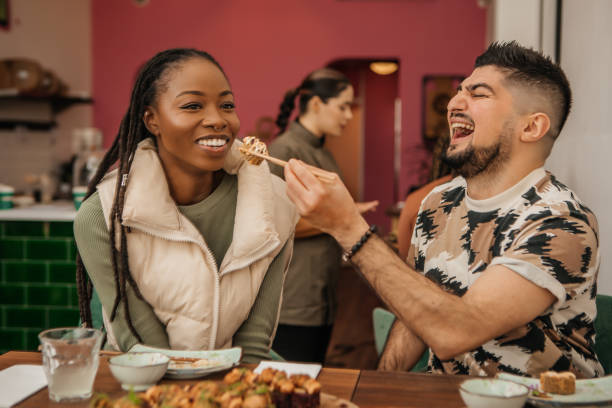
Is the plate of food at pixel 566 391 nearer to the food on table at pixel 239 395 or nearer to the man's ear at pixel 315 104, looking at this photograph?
the food on table at pixel 239 395

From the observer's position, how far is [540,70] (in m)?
1.53

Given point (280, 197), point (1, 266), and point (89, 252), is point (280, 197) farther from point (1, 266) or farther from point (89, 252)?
point (1, 266)

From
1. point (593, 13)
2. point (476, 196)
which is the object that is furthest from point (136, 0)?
point (476, 196)

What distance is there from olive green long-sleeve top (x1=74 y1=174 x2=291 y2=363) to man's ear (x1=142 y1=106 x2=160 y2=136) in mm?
222

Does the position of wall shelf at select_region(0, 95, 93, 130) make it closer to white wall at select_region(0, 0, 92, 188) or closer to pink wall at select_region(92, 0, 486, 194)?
white wall at select_region(0, 0, 92, 188)

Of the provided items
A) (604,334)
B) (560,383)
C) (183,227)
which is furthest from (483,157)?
(183,227)

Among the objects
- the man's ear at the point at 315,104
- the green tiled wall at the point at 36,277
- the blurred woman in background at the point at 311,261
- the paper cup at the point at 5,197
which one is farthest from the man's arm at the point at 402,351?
the paper cup at the point at 5,197

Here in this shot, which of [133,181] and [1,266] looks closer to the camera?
[133,181]

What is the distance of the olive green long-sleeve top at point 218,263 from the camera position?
5.10 feet

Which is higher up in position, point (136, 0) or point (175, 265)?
point (136, 0)

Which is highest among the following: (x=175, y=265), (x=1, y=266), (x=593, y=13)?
(x=593, y=13)

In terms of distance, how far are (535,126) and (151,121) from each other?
0.97 meters

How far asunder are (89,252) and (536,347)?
106cm

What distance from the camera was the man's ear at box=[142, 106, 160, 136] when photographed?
5.60 ft
